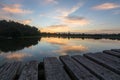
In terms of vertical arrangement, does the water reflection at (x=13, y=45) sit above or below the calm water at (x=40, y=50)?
below

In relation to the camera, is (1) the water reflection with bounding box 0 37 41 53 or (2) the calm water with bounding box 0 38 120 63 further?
(1) the water reflection with bounding box 0 37 41 53

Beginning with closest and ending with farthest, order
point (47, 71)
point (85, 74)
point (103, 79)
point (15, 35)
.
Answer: point (103, 79) → point (85, 74) → point (47, 71) → point (15, 35)

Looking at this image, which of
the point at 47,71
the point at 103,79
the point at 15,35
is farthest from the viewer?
the point at 15,35

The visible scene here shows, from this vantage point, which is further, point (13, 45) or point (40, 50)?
point (13, 45)

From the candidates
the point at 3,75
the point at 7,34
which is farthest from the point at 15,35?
the point at 3,75

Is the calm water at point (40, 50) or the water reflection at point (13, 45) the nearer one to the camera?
the calm water at point (40, 50)

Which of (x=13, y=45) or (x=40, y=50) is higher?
(x=40, y=50)

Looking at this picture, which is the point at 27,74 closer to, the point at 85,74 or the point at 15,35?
the point at 85,74

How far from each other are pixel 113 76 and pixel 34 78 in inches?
65.9

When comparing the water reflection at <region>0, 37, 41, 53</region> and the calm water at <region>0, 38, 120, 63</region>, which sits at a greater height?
the calm water at <region>0, 38, 120, 63</region>

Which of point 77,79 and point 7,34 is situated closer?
point 77,79

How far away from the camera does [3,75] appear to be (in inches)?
138

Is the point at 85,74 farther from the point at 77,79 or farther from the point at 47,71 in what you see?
the point at 47,71

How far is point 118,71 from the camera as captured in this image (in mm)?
3523
